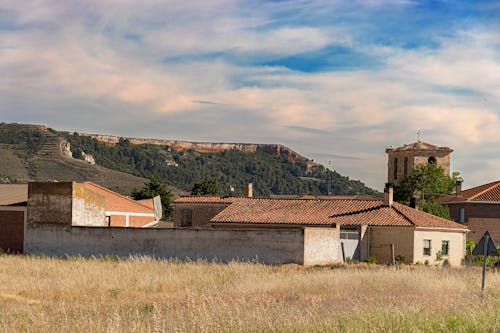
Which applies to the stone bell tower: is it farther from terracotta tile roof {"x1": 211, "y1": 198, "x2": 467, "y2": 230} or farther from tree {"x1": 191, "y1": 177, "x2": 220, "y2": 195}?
terracotta tile roof {"x1": 211, "y1": 198, "x2": 467, "y2": 230}

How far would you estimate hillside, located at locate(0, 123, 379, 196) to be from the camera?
11250 centimetres

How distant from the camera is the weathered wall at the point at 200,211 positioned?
59.0 metres

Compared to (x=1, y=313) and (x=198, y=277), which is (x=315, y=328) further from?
(x=198, y=277)

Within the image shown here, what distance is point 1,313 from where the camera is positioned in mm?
17344

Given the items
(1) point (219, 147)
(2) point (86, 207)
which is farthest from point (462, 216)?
(1) point (219, 147)

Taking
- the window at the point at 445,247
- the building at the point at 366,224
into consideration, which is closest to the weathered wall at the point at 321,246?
the building at the point at 366,224

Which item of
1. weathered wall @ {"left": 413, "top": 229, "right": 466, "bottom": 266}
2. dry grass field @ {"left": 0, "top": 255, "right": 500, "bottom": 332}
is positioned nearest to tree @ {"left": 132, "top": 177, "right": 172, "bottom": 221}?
weathered wall @ {"left": 413, "top": 229, "right": 466, "bottom": 266}

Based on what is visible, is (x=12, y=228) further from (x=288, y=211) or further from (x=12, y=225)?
(x=288, y=211)

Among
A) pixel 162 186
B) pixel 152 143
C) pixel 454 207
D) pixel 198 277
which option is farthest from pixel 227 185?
pixel 198 277

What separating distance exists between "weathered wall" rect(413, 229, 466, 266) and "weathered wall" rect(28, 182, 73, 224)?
19389mm

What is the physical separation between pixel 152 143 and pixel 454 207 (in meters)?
120

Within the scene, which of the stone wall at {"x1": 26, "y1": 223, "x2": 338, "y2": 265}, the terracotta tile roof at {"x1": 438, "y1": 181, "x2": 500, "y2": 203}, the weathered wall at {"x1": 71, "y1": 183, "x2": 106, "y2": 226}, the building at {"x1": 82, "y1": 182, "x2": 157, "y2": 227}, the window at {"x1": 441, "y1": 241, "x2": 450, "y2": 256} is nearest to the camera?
the stone wall at {"x1": 26, "y1": 223, "x2": 338, "y2": 265}

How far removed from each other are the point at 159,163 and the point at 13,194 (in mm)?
112848

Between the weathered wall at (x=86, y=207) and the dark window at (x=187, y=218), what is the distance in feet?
44.5
